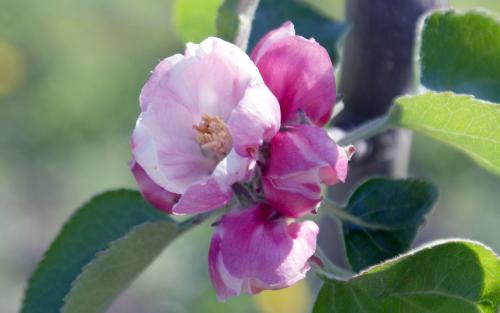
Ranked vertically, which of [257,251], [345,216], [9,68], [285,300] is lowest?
[285,300]

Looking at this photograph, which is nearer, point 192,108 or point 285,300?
point 192,108

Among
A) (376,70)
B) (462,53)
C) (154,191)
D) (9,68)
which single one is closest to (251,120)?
(154,191)

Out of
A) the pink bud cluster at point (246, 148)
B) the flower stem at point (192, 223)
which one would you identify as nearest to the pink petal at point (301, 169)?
the pink bud cluster at point (246, 148)

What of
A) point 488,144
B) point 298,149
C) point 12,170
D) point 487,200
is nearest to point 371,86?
point 488,144

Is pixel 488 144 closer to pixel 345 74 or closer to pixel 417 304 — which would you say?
pixel 417 304

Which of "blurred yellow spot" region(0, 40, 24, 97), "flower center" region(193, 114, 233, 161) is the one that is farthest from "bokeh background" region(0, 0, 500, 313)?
"flower center" region(193, 114, 233, 161)

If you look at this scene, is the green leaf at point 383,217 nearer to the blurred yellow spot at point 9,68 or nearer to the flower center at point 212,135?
the flower center at point 212,135

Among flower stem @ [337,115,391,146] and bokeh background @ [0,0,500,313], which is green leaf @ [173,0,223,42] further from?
bokeh background @ [0,0,500,313]

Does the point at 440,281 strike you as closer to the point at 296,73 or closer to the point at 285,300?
the point at 296,73
